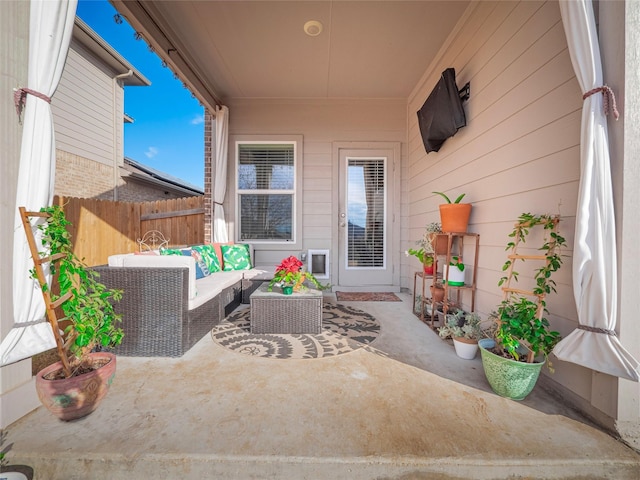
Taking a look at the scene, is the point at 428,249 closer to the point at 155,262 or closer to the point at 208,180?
the point at 155,262

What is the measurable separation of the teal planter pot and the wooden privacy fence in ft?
12.5

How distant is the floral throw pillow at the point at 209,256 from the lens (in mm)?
3074

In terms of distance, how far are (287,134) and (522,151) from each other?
3287 millimetres

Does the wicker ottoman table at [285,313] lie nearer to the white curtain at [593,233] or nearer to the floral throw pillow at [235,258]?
the floral throw pillow at [235,258]

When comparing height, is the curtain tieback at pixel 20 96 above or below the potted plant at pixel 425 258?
above

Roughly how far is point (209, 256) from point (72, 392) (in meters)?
2.04

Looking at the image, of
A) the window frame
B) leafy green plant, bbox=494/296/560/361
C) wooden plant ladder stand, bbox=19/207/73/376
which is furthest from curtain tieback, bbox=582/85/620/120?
the window frame

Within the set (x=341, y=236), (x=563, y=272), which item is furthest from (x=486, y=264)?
(x=341, y=236)

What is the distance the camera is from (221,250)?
3.56 meters

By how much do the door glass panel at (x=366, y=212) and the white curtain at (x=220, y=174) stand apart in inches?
80.1

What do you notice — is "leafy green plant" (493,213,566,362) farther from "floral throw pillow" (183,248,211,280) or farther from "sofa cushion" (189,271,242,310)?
"floral throw pillow" (183,248,211,280)

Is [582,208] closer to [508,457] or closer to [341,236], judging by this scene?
[508,457]

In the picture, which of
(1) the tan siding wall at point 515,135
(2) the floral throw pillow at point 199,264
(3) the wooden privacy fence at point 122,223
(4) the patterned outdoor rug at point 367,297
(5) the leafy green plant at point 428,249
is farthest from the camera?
(4) the patterned outdoor rug at point 367,297

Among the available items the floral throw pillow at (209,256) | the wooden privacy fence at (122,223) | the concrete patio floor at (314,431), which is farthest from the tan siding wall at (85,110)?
the concrete patio floor at (314,431)
